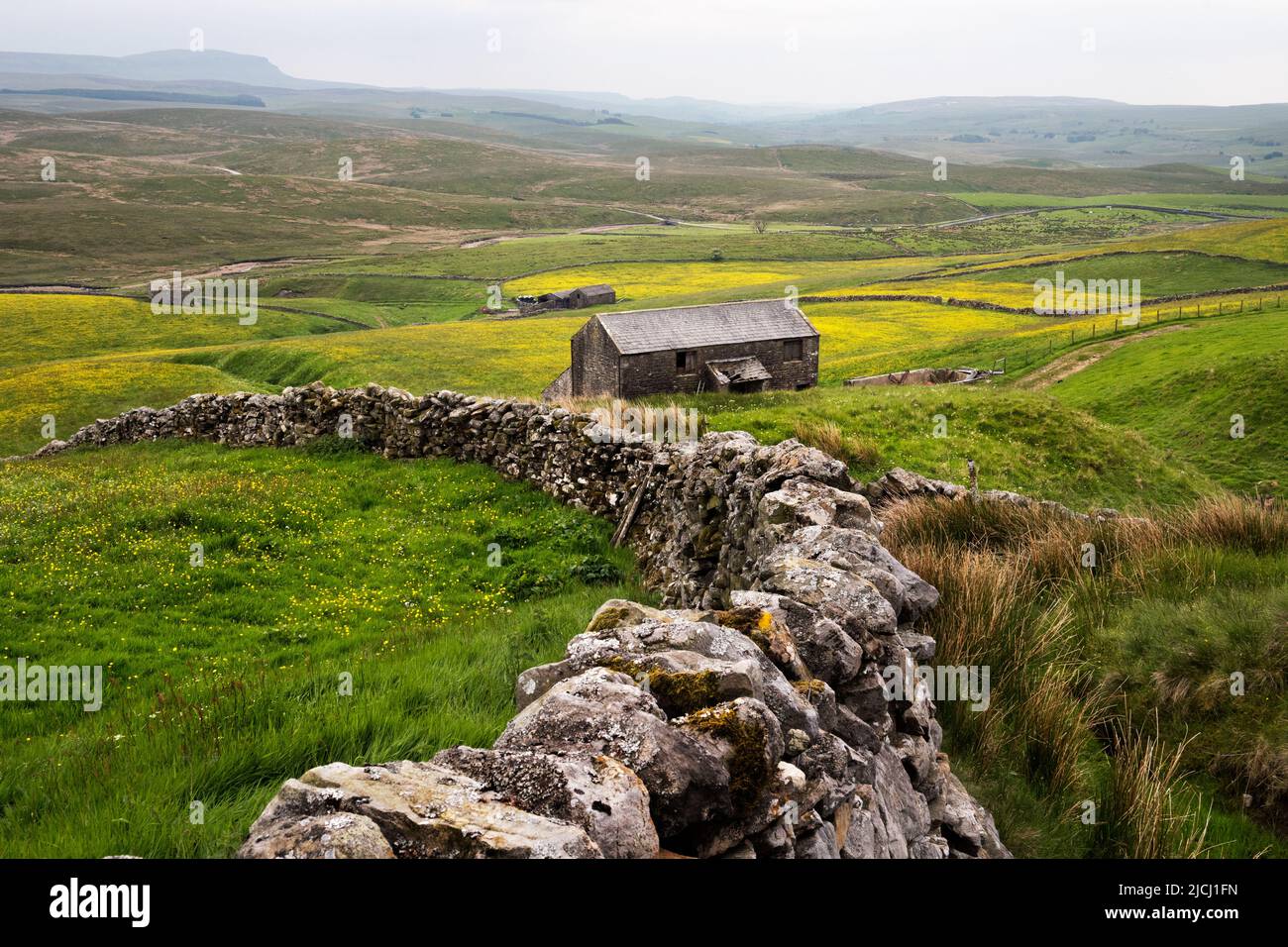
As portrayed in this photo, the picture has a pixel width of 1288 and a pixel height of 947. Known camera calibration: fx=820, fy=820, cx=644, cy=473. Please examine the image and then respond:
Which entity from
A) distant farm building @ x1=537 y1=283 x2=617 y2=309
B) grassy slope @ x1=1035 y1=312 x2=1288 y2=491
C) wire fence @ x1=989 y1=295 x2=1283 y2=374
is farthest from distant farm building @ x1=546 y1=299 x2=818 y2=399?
distant farm building @ x1=537 y1=283 x2=617 y2=309

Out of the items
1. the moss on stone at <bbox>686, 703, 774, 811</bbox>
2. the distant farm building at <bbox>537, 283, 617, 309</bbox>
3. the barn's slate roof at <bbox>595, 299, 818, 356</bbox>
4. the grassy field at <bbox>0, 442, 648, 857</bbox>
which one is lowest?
the grassy field at <bbox>0, 442, 648, 857</bbox>

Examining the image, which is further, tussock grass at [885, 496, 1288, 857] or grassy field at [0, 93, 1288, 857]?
tussock grass at [885, 496, 1288, 857]

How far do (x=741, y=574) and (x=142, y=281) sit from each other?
135012 mm

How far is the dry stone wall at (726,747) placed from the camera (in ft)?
11.2

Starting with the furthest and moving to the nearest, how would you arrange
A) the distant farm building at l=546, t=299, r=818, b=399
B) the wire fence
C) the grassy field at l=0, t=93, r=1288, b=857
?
1. the wire fence
2. the distant farm building at l=546, t=299, r=818, b=399
3. the grassy field at l=0, t=93, r=1288, b=857

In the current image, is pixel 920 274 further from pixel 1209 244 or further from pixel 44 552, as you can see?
pixel 44 552

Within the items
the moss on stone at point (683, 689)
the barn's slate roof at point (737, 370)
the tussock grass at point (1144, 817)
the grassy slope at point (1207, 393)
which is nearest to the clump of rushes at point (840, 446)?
the grassy slope at point (1207, 393)

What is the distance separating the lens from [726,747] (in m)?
4.18

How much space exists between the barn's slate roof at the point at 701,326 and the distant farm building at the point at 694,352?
5 cm

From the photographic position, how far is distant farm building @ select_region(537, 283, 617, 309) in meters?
99.1

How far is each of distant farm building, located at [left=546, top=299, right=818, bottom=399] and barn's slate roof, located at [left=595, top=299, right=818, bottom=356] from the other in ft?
0.18

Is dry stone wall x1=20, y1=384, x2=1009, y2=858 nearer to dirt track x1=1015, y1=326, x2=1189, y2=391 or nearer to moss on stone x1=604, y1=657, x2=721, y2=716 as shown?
moss on stone x1=604, y1=657, x2=721, y2=716

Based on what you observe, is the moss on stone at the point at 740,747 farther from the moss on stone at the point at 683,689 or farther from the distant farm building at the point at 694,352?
the distant farm building at the point at 694,352
